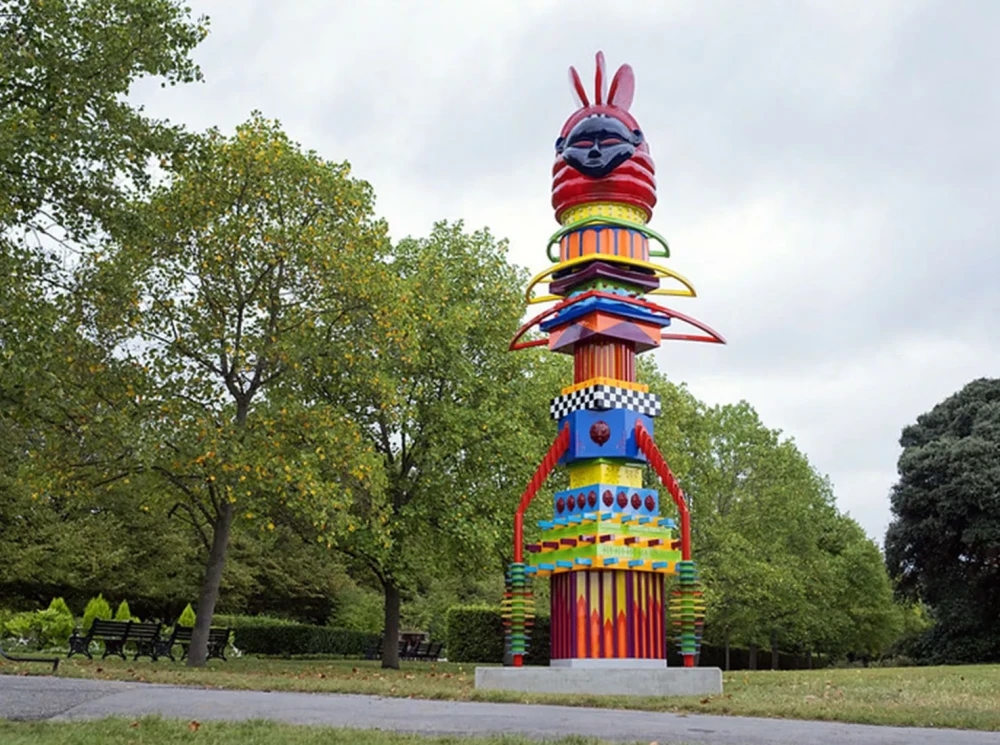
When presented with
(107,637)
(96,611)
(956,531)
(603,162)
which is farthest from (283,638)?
(603,162)

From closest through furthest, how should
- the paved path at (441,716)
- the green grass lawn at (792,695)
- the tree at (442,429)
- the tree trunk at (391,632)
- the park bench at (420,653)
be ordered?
the paved path at (441,716) < the green grass lawn at (792,695) < the tree at (442,429) < the tree trunk at (391,632) < the park bench at (420,653)

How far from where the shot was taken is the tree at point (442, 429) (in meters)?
22.6

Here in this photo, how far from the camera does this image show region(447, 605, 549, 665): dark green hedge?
104 feet

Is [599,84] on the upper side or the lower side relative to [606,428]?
upper

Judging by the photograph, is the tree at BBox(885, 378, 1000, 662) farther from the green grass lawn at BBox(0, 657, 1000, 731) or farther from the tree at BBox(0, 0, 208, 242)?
the tree at BBox(0, 0, 208, 242)

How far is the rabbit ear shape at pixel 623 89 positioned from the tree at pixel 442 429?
20.7 ft

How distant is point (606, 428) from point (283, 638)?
818 inches

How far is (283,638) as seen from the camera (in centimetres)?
3350

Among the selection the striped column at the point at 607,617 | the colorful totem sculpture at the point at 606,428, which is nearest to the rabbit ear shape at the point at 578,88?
the colorful totem sculpture at the point at 606,428

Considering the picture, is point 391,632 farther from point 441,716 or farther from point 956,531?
point 956,531

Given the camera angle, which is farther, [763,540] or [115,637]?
[763,540]

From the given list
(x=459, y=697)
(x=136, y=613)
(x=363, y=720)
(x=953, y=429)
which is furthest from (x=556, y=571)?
(x=136, y=613)

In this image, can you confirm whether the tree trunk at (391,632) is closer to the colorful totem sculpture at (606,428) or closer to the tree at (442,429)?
the tree at (442,429)

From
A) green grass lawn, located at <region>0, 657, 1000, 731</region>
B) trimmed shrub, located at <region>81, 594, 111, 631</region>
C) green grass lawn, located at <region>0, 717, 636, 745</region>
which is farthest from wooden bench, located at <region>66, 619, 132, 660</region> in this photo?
green grass lawn, located at <region>0, 717, 636, 745</region>
